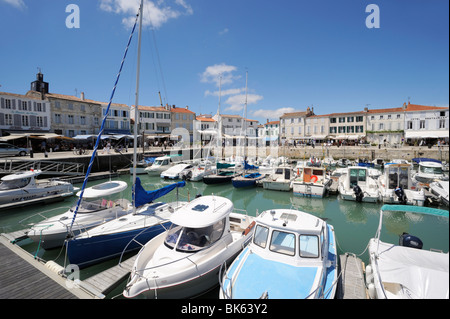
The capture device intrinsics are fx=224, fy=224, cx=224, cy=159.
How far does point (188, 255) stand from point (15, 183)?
16.2 metres

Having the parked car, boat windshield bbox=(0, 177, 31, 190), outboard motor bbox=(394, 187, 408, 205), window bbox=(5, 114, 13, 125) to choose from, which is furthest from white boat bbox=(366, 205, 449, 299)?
window bbox=(5, 114, 13, 125)

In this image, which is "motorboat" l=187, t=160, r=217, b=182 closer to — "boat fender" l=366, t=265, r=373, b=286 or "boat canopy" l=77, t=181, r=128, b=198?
"boat canopy" l=77, t=181, r=128, b=198

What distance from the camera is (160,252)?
7289 mm

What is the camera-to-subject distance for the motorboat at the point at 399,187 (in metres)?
15.5

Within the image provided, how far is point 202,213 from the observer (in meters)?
7.79

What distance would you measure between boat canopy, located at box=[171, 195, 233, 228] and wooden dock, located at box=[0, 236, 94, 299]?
10.4 ft

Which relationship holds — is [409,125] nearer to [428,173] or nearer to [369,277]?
[428,173]

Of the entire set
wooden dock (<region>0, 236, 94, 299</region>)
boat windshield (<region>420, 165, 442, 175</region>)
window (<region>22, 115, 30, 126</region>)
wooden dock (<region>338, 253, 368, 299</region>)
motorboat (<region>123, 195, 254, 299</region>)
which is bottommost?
wooden dock (<region>338, 253, 368, 299</region>)

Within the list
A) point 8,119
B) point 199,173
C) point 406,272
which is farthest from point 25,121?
point 406,272

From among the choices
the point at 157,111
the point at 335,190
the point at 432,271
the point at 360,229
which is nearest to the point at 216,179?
the point at 335,190

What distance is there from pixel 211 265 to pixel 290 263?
2.38 meters

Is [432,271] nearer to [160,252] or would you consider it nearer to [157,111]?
[160,252]

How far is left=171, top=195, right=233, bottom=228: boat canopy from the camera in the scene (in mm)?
7316

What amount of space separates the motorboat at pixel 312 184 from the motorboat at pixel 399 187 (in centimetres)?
421
